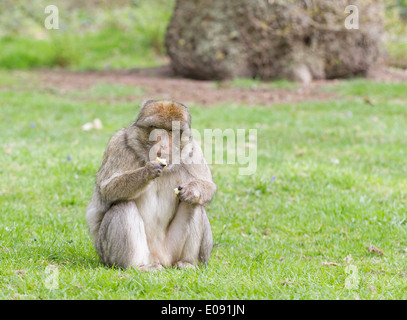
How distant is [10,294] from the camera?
389 cm

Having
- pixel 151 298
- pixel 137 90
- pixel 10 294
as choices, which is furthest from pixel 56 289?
pixel 137 90

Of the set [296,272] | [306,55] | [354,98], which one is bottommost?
[296,272]

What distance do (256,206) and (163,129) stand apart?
2757mm

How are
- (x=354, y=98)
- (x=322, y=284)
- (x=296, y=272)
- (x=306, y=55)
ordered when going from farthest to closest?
1. (x=306, y=55)
2. (x=354, y=98)
3. (x=296, y=272)
4. (x=322, y=284)

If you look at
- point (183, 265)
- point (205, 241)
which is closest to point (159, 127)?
point (205, 241)

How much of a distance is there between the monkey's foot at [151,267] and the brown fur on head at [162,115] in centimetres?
106

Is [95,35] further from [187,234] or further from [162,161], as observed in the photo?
[162,161]

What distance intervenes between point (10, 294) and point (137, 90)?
10084 millimetres

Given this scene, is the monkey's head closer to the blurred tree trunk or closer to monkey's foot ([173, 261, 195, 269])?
monkey's foot ([173, 261, 195, 269])

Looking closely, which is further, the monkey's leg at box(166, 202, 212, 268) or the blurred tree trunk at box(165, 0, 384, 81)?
the blurred tree trunk at box(165, 0, 384, 81)

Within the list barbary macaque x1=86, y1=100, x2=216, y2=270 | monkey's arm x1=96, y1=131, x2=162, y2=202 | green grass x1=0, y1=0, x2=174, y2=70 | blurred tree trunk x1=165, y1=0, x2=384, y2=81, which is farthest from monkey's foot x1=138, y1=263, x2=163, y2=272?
green grass x1=0, y1=0, x2=174, y2=70

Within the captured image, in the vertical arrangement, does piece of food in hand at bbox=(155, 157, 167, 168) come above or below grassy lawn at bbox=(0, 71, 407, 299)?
above

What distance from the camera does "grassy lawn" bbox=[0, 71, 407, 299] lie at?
4152mm
